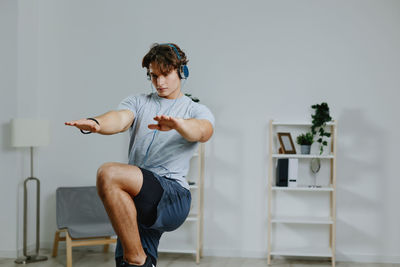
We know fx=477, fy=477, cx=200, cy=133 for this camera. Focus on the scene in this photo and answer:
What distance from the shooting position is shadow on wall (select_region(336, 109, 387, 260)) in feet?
15.1

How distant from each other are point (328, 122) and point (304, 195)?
2.50 ft

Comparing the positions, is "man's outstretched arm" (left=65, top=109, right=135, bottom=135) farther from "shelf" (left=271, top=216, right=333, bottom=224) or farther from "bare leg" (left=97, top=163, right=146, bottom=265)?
"shelf" (left=271, top=216, right=333, bottom=224)

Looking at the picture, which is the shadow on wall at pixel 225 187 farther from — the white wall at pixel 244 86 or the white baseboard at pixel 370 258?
the white baseboard at pixel 370 258

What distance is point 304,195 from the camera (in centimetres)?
468

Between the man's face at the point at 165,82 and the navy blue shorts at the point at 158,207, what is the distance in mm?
399

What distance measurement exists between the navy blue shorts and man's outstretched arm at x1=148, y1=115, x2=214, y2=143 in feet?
0.79

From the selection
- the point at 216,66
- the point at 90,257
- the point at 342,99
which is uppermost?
the point at 216,66

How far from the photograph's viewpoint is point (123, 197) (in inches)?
72.0

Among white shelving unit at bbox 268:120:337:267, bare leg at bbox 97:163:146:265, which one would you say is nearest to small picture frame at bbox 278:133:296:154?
white shelving unit at bbox 268:120:337:267

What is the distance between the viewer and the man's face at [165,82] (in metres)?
2.13

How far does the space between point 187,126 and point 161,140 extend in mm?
336

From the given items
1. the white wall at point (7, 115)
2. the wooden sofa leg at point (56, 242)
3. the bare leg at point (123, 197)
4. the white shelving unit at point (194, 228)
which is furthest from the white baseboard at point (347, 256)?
the bare leg at point (123, 197)

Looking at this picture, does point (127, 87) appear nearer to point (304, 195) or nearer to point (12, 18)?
point (12, 18)

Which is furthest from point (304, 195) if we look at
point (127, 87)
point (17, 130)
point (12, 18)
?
point (12, 18)
